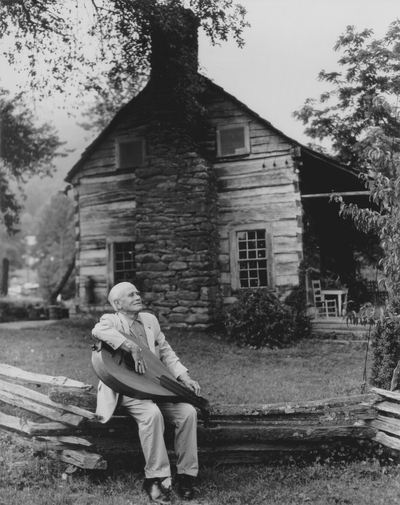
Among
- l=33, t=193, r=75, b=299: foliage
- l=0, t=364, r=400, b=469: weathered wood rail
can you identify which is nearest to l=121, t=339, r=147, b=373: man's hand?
l=0, t=364, r=400, b=469: weathered wood rail

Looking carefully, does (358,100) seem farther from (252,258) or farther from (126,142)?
(126,142)

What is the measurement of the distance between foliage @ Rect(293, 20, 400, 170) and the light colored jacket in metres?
3.11

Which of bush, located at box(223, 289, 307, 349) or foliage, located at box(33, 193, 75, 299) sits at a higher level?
foliage, located at box(33, 193, 75, 299)

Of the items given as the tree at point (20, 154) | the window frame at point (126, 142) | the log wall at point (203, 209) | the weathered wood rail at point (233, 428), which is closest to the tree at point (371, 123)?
the weathered wood rail at point (233, 428)

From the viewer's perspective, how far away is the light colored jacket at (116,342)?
4137mm

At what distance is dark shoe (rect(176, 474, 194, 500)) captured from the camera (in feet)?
13.0

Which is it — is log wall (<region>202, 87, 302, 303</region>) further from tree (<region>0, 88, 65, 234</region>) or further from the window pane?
tree (<region>0, 88, 65, 234</region>)

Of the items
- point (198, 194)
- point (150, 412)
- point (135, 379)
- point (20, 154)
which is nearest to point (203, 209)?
point (198, 194)

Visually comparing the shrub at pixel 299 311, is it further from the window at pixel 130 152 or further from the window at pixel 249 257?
the window at pixel 130 152

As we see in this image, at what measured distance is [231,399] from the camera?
6.55 m

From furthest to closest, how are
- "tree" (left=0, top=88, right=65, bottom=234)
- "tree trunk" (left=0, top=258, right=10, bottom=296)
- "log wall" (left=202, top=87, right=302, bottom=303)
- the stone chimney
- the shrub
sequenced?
"tree trunk" (left=0, top=258, right=10, bottom=296) < "tree" (left=0, top=88, right=65, bottom=234) < "log wall" (left=202, top=87, right=302, bottom=303) < the stone chimney < the shrub

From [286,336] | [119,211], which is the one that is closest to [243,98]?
[119,211]

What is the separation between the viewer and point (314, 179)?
569 inches

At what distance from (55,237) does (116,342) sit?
121 ft
